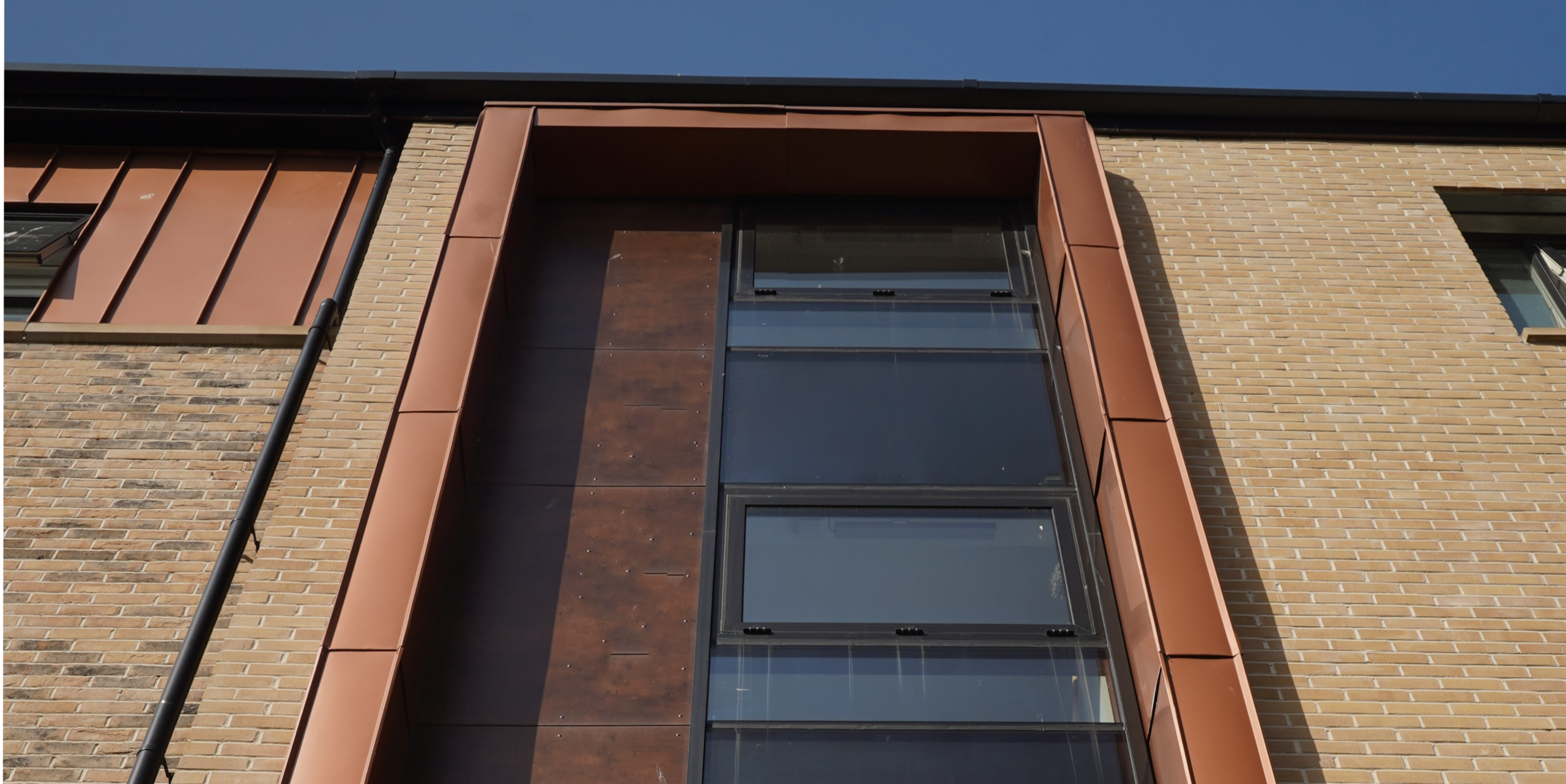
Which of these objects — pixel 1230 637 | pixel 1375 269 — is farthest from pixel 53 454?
pixel 1375 269

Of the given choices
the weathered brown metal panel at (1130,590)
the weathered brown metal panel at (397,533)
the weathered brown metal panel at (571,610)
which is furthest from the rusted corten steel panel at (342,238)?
the weathered brown metal panel at (1130,590)

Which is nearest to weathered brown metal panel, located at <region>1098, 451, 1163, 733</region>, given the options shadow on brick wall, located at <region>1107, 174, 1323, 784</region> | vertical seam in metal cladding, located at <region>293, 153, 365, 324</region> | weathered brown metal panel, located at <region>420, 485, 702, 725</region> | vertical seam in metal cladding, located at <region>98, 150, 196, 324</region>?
shadow on brick wall, located at <region>1107, 174, 1323, 784</region>

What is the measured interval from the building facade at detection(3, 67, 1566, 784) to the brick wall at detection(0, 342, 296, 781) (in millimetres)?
31

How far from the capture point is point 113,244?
9.27 metres

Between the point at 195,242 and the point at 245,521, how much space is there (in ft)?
10.6

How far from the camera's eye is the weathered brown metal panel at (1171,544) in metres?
6.29

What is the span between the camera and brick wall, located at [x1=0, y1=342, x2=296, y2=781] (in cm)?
639

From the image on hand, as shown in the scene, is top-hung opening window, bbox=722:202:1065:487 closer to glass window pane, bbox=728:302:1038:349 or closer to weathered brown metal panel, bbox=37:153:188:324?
glass window pane, bbox=728:302:1038:349

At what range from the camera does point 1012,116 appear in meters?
9.74

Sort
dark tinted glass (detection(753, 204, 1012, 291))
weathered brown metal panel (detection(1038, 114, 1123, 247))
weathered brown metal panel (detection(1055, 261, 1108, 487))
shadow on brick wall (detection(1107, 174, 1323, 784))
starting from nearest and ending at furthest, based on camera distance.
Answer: shadow on brick wall (detection(1107, 174, 1323, 784))
weathered brown metal panel (detection(1055, 261, 1108, 487))
weathered brown metal panel (detection(1038, 114, 1123, 247))
dark tinted glass (detection(753, 204, 1012, 291))

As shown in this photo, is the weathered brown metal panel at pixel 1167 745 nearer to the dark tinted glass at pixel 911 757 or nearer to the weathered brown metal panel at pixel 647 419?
the dark tinted glass at pixel 911 757

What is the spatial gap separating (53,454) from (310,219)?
2758 mm

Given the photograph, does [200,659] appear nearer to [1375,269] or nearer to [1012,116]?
[1012,116]

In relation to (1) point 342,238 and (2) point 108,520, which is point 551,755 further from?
(1) point 342,238
